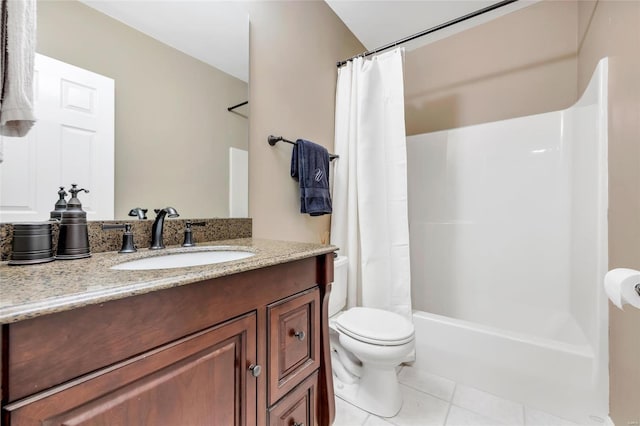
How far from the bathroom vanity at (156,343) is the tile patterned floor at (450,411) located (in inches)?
23.4

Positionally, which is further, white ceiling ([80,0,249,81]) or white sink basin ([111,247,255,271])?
white ceiling ([80,0,249,81])

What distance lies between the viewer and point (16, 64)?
613mm

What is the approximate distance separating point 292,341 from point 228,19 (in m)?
1.42

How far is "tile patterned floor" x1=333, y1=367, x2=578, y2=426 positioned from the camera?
1257 mm

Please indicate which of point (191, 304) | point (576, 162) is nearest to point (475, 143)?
point (576, 162)

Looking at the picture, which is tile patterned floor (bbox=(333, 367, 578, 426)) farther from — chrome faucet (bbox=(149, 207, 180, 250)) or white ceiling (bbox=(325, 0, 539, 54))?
white ceiling (bbox=(325, 0, 539, 54))

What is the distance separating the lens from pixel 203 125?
119 centimetres

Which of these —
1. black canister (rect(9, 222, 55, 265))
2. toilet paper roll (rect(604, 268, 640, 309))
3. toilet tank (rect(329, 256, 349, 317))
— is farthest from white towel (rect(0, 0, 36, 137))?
toilet paper roll (rect(604, 268, 640, 309))

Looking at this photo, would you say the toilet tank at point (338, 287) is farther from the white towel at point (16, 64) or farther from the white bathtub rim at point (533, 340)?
the white towel at point (16, 64)

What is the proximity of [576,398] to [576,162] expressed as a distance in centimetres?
129

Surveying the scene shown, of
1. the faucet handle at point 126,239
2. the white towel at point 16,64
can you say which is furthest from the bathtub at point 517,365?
the white towel at point 16,64

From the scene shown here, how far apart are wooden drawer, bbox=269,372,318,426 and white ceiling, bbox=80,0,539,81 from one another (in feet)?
4.37

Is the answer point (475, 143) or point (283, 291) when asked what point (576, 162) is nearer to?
point (475, 143)

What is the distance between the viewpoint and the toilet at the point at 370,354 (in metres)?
1.23
